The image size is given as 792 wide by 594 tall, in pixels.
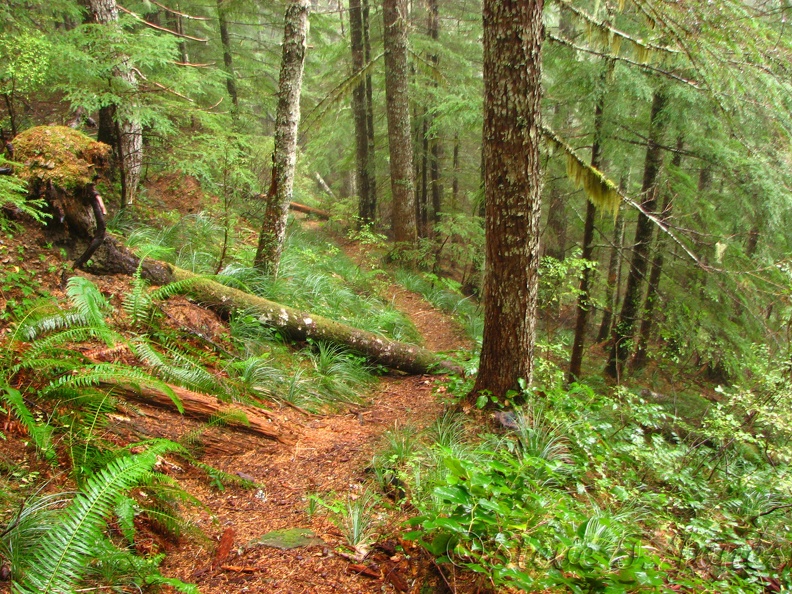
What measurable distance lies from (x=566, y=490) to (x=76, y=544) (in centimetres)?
355

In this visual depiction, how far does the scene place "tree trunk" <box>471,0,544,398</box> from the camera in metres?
3.96

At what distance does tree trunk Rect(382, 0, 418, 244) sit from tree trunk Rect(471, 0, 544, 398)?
8.09 meters

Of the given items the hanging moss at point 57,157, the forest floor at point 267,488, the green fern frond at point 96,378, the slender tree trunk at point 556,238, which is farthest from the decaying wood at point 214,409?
the slender tree trunk at point 556,238

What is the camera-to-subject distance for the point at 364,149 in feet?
52.0

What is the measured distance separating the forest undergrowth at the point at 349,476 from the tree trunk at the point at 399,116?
669cm

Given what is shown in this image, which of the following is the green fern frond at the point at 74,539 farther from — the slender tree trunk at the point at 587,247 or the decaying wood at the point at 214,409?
the slender tree trunk at the point at 587,247

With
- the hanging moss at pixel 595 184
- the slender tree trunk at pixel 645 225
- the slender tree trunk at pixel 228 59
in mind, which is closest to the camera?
the hanging moss at pixel 595 184

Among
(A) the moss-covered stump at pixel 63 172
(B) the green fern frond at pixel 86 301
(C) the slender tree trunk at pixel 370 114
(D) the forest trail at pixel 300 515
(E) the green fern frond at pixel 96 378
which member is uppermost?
(C) the slender tree trunk at pixel 370 114

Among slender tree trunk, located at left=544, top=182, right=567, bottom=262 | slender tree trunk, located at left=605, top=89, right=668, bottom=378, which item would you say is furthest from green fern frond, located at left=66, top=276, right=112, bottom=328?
slender tree trunk, located at left=544, top=182, right=567, bottom=262

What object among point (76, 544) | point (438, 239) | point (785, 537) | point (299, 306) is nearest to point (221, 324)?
point (299, 306)

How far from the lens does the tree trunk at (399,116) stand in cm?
1127

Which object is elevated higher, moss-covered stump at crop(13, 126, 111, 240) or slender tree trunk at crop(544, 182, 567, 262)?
moss-covered stump at crop(13, 126, 111, 240)

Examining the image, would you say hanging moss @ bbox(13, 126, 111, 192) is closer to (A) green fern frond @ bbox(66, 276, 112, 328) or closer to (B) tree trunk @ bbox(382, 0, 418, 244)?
(A) green fern frond @ bbox(66, 276, 112, 328)

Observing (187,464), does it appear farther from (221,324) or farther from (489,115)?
(489,115)
